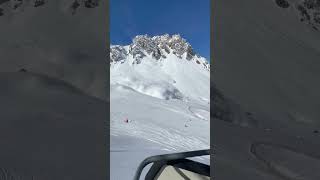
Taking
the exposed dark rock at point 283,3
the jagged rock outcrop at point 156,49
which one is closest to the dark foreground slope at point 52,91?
the exposed dark rock at point 283,3

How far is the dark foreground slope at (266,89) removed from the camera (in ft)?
13.3

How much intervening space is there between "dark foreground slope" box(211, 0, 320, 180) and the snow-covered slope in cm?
50

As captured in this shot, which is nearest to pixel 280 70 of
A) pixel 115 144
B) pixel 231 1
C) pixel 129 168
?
pixel 231 1

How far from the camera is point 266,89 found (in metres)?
13.0

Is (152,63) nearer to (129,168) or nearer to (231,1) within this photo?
(231,1)

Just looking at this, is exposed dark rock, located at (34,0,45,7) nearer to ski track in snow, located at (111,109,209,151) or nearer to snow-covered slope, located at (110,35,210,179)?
snow-covered slope, located at (110,35,210,179)

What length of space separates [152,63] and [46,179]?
86.6 ft

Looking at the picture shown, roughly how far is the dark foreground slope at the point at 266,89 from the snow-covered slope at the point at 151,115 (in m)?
0.50

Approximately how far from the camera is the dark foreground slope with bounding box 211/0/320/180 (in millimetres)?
4051

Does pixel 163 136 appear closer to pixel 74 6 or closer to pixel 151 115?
pixel 151 115

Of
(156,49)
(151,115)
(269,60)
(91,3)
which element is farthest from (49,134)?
(156,49)

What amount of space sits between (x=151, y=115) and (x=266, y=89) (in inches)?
242

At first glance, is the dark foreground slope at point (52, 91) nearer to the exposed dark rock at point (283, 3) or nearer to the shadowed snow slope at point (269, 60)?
the shadowed snow slope at point (269, 60)

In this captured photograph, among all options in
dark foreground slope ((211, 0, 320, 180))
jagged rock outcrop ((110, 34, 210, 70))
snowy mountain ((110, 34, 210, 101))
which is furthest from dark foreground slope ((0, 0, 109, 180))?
jagged rock outcrop ((110, 34, 210, 70))
